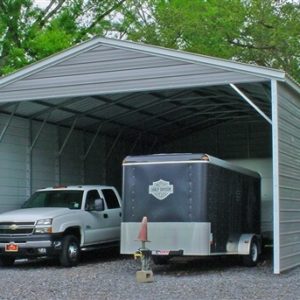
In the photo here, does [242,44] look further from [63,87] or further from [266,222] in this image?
[63,87]

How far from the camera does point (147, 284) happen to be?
40.8 ft

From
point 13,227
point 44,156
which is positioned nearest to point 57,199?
point 13,227

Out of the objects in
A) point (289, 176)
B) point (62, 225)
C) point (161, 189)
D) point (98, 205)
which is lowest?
point (62, 225)

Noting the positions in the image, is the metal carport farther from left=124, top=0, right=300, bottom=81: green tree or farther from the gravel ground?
left=124, top=0, right=300, bottom=81: green tree

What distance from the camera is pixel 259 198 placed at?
701 inches

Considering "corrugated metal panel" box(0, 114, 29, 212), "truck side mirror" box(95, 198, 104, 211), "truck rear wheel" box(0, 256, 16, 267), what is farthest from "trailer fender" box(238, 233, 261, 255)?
"corrugated metal panel" box(0, 114, 29, 212)

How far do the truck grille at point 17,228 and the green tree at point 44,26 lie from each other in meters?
13.4

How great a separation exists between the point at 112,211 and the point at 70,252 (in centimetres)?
233

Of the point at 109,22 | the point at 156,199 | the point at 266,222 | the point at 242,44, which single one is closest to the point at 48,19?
the point at 109,22

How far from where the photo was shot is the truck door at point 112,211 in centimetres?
1738

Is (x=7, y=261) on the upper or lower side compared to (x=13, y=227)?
lower

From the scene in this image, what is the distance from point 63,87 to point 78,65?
65cm

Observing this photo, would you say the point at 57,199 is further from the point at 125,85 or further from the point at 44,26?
the point at 44,26

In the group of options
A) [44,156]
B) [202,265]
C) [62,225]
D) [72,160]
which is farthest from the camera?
[72,160]
